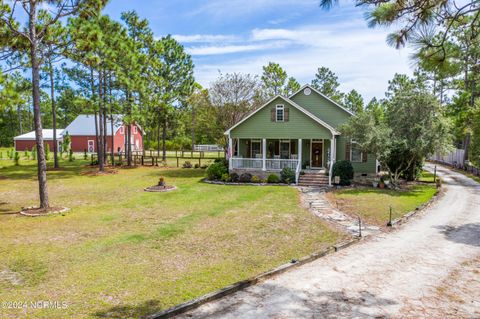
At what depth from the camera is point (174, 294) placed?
666 cm

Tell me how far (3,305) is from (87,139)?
48.8 meters

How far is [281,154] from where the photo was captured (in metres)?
26.9

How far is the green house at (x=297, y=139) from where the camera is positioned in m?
23.2

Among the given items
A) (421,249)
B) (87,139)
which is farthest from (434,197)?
(87,139)

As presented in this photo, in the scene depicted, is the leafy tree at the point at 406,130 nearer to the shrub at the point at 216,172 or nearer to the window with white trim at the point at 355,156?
the window with white trim at the point at 355,156

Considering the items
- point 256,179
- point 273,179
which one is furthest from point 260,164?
point 273,179

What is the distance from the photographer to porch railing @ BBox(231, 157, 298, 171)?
2397cm

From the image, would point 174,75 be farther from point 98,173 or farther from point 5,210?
point 5,210

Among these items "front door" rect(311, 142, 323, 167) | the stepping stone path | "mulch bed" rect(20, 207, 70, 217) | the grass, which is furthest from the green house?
"mulch bed" rect(20, 207, 70, 217)

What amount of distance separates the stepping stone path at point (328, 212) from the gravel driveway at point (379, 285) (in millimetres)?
860

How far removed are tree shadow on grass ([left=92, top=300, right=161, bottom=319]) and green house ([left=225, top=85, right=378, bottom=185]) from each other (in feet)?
57.0

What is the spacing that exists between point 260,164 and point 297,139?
332 centimetres

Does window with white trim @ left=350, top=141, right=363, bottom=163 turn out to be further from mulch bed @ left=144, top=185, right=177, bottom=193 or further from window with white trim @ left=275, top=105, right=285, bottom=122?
mulch bed @ left=144, top=185, right=177, bottom=193

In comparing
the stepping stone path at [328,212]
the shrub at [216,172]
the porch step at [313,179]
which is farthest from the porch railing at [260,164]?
the stepping stone path at [328,212]
